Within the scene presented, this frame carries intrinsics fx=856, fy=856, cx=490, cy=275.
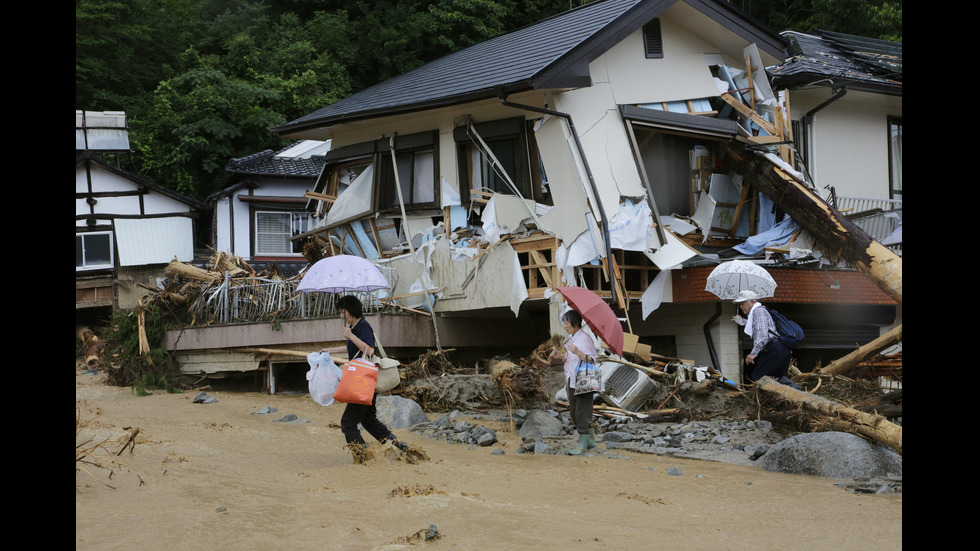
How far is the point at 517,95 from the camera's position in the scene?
50.1 feet

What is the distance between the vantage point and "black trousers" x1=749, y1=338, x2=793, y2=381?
11.5 m

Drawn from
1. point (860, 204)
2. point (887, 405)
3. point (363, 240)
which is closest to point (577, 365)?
point (887, 405)

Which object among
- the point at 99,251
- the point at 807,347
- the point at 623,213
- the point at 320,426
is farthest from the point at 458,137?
the point at 99,251

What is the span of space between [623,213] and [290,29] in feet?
78.0

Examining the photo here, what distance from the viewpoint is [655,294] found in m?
15.2

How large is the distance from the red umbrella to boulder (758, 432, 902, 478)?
2118mm

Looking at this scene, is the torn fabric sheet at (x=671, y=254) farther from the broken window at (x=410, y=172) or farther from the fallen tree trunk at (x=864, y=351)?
the broken window at (x=410, y=172)

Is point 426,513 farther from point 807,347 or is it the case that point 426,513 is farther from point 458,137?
point 807,347

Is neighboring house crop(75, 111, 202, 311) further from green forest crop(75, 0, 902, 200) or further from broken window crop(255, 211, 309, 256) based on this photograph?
green forest crop(75, 0, 902, 200)

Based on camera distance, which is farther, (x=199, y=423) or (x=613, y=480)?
(x=199, y=423)

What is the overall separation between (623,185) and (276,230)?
17030 millimetres

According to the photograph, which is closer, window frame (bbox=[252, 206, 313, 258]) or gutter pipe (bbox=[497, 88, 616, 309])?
gutter pipe (bbox=[497, 88, 616, 309])

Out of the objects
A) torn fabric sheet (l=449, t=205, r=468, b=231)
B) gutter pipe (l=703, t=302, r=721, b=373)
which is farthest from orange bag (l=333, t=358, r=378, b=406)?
gutter pipe (l=703, t=302, r=721, b=373)

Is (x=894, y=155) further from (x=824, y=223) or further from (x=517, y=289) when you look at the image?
(x=517, y=289)
